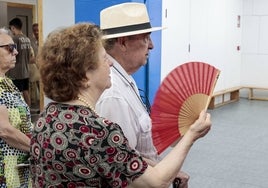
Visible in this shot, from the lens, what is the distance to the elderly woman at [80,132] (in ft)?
3.61

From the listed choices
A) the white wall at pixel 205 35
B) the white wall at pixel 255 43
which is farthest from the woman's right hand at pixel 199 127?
the white wall at pixel 255 43

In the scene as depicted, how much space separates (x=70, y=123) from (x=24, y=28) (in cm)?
537

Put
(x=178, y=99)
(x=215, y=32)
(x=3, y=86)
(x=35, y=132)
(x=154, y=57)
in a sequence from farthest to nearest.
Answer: (x=215, y=32) < (x=154, y=57) < (x=3, y=86) < (x=178, y=99) < (x=35, y=132)

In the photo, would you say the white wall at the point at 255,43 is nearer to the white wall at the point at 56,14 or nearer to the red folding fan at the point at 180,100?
the white wall at the point at 56,14

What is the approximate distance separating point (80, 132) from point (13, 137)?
3.16 ft

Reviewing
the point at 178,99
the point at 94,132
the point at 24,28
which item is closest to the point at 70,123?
the point at 94,132

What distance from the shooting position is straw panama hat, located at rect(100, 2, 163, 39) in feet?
5.45

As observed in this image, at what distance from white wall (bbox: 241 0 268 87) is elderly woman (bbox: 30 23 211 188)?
8.70m

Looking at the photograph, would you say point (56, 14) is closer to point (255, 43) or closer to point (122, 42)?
point (122, 42)

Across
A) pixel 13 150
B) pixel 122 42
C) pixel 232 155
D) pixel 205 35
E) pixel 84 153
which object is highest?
pixel 205 35

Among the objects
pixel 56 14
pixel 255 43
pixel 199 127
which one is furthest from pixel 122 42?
pixel 255 43

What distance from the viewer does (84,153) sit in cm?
109

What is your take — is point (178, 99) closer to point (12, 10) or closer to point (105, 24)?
point (105, 24)

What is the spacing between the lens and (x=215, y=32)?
808cm
